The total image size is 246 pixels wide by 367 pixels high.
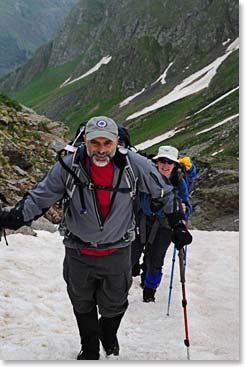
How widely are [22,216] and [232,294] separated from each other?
6.66m

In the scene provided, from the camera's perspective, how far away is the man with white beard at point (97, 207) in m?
6.34

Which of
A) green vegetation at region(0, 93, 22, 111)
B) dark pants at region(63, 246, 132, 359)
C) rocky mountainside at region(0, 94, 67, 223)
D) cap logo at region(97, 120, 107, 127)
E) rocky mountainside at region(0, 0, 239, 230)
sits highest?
rocky mountainside at region(0, 0, 239, 230)

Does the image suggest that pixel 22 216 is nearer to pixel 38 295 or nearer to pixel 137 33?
pixel 38 295

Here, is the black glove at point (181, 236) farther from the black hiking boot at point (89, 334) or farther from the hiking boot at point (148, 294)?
the hiking boot at point (148, 294)

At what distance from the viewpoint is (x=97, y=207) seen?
251 inches

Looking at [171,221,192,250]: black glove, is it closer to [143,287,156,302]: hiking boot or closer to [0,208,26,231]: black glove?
[0,208,26,231]: black glove

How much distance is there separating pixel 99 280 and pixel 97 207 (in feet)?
3.94

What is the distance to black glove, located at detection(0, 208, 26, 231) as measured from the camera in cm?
650

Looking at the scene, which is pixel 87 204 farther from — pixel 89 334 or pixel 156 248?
pixel 156 248

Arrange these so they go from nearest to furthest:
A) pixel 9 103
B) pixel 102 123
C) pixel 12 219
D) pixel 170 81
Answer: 1. pixel 102 123
2. pixel 12 219
3. pixel 9 103
4. pixel 170 81

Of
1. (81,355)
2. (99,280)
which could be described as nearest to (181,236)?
(99,280)

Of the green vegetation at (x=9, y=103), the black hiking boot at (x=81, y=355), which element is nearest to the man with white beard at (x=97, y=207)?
the black hiking boot at (x=81, y=355)

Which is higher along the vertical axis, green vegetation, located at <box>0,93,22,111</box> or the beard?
green vegetation, located at <box>0,93,22,111</box>

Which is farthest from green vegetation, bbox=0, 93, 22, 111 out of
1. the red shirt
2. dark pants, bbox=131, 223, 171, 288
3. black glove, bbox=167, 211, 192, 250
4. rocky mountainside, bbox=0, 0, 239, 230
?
rocky mountainside, bbox=0, 0, 239, 230
